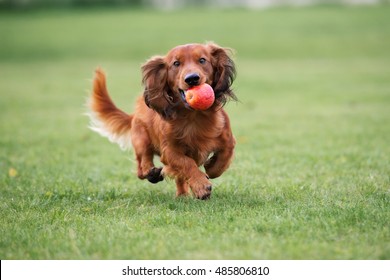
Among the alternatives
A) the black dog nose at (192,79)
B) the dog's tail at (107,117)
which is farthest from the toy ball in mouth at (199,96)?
the dog's tail at (107,117)

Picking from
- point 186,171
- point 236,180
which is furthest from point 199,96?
point 236,180

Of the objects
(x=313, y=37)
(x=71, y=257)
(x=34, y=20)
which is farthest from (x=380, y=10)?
(x=71, y=257)

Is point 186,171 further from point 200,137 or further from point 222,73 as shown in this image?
point 222,73

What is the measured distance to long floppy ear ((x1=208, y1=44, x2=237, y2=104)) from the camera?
4859 millimetres

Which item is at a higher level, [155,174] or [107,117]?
[107,117]

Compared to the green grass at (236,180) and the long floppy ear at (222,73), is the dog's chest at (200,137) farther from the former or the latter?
the green grass at (236,180)

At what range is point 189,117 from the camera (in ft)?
16.0

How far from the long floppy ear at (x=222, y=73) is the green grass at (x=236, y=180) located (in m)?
0.18

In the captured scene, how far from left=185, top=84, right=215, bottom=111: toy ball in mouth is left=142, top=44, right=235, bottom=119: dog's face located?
202 mm

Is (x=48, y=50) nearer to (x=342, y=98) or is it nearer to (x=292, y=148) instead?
(x=342, y=98)

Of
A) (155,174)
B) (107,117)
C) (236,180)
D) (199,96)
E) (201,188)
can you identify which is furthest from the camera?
A: (107,117)

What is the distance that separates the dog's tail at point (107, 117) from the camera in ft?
19.9

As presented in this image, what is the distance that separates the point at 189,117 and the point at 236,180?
1.08m

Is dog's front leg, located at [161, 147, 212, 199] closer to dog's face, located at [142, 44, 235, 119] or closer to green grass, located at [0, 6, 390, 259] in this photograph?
green grass, located at [0, 6, 390, 259]
